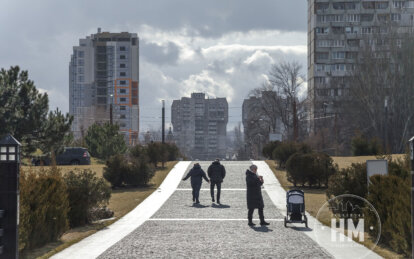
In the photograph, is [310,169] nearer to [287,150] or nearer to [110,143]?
[287,150]

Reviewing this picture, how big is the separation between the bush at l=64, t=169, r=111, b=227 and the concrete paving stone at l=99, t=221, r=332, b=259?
1.75 metres

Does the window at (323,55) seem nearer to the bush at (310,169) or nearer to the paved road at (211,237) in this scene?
the bush at (310,169)

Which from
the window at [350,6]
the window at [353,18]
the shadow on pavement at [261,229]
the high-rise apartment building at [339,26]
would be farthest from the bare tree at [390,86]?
the window at [350,6]

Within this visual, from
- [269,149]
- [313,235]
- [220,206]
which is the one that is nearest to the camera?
[313,235]

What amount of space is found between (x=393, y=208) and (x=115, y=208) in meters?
14.8

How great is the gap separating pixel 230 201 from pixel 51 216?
13.1 metres

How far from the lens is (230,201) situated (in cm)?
2680

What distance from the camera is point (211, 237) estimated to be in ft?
49.5

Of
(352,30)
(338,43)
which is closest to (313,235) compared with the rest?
(338,43)

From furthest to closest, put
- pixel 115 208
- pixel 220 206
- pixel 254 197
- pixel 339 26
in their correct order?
pixel 339 26, pixel 115 208, pixel 220 206, pixel 254 197

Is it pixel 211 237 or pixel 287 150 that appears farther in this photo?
pixel 287 150

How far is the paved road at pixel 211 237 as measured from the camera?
12453 millimetres

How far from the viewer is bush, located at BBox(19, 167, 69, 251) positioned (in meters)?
12.8

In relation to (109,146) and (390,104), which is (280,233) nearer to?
(109,146)
